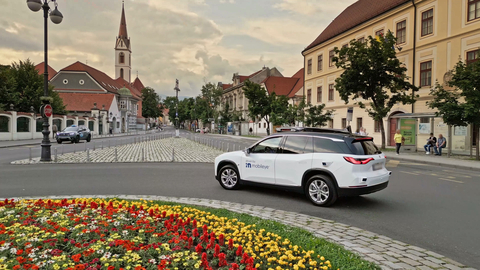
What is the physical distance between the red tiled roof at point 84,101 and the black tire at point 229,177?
220 ft

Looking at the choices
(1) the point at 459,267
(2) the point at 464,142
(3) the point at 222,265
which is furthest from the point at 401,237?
(2) the point at 464,142

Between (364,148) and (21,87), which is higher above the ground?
(21,87)

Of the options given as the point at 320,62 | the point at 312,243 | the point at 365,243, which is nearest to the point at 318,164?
Result: the point at 365,243

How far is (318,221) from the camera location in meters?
6.02

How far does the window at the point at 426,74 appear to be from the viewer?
27.2 meters

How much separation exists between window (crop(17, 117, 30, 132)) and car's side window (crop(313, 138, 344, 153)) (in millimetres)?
37875

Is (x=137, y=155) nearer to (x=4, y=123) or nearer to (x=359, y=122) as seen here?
(x=4, y=123)

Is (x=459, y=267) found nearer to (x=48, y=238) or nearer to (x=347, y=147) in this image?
(x=347, y=147)

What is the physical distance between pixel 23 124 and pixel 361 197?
39121 mm

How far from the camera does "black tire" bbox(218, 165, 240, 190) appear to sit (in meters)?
9.04

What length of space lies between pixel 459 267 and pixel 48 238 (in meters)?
5.29

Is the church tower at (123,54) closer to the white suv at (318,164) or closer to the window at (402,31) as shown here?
the window at (402,31)

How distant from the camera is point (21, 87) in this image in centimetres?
4662

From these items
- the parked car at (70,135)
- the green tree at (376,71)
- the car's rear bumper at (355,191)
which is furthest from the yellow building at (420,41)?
the parked car at (70,135)
